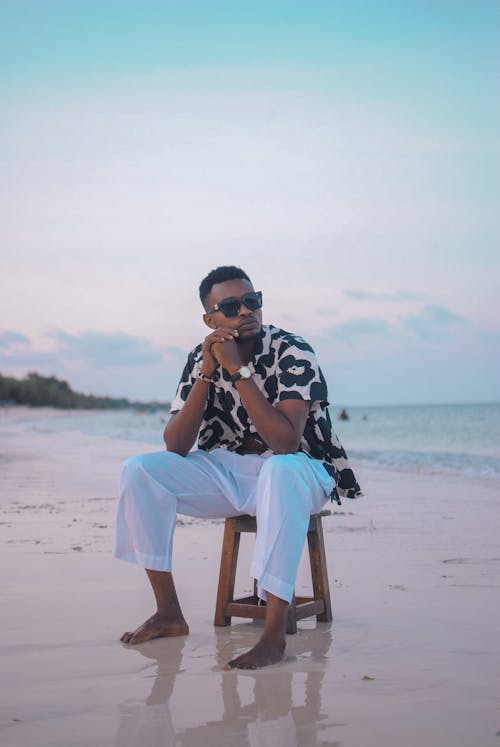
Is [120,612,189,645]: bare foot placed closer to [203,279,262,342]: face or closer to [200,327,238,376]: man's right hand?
[200,327,238,376]: man's right hand

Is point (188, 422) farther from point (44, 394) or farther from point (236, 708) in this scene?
point (44, 394)

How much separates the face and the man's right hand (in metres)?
0.04

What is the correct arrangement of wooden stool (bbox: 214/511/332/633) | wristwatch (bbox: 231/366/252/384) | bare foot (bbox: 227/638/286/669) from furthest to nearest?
wooden stool (bbox: 214/511/332/633)
wristwatch (bbox: 231/366/252/384)
bare foot (bbox: 227/638/286/669)

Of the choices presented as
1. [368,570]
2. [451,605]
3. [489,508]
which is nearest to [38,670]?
[451,605]

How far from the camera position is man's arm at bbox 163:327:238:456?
148 inches

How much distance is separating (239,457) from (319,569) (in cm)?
62

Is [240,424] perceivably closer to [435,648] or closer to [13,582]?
[435,648]

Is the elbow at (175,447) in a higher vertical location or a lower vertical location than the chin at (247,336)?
lower

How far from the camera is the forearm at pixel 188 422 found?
3.79 meters

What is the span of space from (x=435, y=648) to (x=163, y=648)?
3.44ft

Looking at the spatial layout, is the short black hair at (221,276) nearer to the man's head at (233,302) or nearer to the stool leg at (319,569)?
the man's head at (233,302)

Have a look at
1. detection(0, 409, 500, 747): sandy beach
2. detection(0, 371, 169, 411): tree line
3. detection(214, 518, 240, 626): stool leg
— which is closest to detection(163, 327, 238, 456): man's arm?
detection(214, 518, 240, 626): stool leg

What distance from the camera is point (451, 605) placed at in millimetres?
4012

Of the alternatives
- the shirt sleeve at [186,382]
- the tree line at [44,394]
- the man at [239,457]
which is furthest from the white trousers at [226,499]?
the tree line at [44,394]
